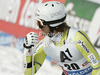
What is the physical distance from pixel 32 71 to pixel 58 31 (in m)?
0.76

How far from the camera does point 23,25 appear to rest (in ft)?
20.7

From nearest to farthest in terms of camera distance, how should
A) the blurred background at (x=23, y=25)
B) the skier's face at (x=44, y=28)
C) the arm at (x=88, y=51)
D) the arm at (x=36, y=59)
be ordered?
the arm at (x=88, y=51) < the skier's face at (x=44, y=28) < the arm at (x=36, y=59) < the blurred background at (x=23, y=25)

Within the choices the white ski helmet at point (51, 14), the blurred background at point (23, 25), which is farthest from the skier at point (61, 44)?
the blurred background at point (23, 25)

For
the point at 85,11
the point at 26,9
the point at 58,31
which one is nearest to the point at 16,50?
the point at 26,9

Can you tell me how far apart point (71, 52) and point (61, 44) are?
0.17 m

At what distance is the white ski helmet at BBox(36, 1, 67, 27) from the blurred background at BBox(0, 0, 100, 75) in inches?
93.8

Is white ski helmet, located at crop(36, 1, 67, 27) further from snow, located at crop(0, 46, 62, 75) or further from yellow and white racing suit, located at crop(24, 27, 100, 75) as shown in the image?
snow, located at crop(0, 46, 62, 75)

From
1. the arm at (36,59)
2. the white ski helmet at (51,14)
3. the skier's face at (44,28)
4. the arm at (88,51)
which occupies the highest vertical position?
the white ski helmet at (51,14)

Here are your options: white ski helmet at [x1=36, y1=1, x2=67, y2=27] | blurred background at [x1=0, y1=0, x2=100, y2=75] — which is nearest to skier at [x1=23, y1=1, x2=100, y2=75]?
white ski helmet at [x1=36, y1=1, x2=67, y2=27]

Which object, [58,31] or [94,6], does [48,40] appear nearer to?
[58,31]

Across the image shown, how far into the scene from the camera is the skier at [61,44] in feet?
9.32

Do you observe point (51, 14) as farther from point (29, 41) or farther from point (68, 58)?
point (68, 58)

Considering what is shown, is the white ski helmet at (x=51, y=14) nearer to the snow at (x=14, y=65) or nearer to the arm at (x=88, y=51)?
the arm at (x=88, y=51)

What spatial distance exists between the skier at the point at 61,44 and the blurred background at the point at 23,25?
7.44 ft
